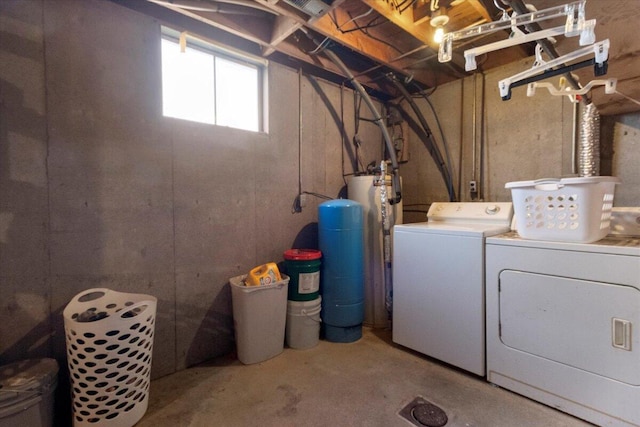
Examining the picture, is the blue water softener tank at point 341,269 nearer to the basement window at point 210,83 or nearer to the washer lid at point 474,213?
the washer lid at point 474,213

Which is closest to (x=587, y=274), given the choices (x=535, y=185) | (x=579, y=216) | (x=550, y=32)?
(x=579, y=216)

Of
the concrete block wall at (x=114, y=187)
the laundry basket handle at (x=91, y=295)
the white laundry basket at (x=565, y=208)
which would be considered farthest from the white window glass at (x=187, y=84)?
the white laundry basket at (x=565, y=208)

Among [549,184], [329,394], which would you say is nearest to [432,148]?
[549,184]

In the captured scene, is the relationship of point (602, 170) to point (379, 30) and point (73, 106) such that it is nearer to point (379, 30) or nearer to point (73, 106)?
point (379, 30)

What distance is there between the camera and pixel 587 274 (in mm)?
1369

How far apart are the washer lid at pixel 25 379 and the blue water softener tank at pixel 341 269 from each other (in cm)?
161

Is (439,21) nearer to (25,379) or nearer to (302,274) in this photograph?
(302,274)

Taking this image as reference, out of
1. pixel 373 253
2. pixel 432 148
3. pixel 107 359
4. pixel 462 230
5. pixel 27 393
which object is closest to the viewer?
pixel 27 393

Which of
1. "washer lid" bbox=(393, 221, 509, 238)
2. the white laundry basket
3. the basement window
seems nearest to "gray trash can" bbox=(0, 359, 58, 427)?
the basement window

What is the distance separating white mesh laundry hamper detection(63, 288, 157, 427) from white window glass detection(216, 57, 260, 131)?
1422 mm

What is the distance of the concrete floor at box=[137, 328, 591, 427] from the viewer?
4.65 ft

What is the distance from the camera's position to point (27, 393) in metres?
1.13

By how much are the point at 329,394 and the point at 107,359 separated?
116cm

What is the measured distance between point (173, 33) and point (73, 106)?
0.81 meters
